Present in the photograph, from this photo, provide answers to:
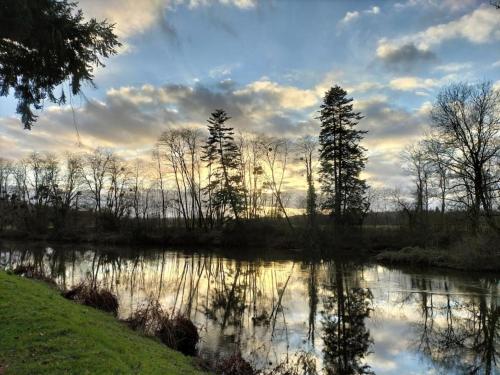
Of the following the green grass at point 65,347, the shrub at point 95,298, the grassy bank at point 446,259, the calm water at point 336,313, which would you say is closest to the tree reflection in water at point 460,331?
the calm water at point 336,313

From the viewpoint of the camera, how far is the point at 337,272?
2800cm

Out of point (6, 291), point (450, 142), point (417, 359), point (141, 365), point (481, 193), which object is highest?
point (450, 142)

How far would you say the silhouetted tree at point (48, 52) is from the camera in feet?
24.8

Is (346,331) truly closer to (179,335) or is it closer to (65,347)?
(179,335)

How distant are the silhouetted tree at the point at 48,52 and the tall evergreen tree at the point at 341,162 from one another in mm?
38187

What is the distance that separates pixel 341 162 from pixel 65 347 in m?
41.2

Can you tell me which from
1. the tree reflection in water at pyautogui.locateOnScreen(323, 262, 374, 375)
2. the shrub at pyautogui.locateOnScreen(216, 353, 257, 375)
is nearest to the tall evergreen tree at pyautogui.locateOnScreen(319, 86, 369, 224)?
the tree reflection in water at pyautogui.locateOnScreen(323, 262, 374, 375)

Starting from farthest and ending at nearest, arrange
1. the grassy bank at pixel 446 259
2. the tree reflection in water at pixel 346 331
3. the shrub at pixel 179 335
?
the grassy bank at pixel 446 259 < the shrub at pixel 179 335 < the tree reflection in water at pixel 346 331

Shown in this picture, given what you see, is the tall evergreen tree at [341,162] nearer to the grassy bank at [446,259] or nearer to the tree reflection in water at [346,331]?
the grassy bank at [446,259]

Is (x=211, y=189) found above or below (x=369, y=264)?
above

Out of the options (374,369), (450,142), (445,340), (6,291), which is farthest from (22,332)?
(450,142)

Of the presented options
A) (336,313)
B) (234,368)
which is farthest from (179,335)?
(336,313)

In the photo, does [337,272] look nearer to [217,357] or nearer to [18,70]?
[217,357]

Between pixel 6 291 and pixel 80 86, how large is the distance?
554 centimetres
